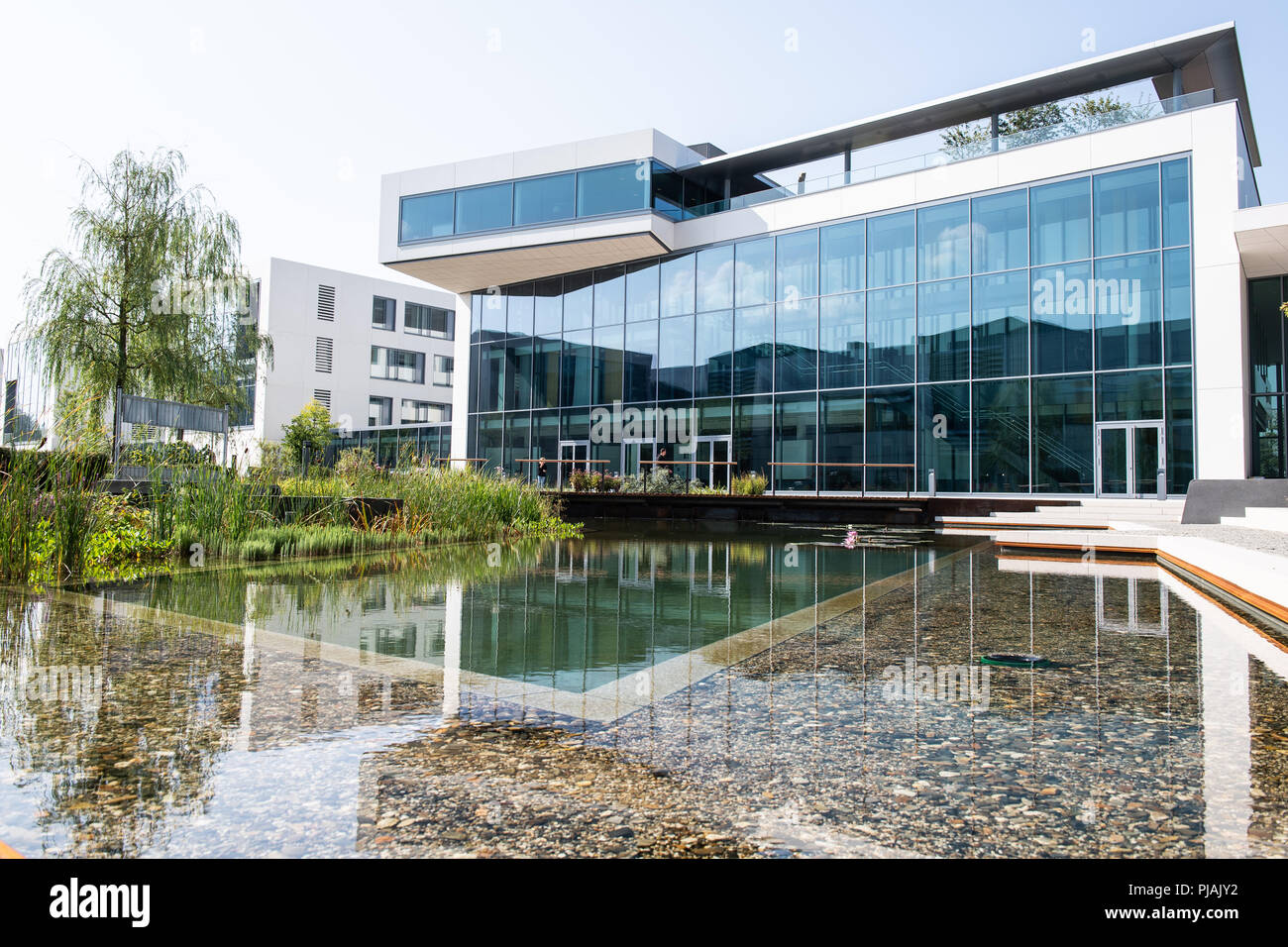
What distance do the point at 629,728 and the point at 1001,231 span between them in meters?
23.4

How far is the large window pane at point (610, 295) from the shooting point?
3039 centimetres

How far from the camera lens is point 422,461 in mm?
14734

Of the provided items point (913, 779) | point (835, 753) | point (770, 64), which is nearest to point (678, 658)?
point (835, 753)

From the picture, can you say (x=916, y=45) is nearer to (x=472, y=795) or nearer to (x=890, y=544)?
(x=890, y=544)

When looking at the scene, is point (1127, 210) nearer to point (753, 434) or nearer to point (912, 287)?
point (912, 287)

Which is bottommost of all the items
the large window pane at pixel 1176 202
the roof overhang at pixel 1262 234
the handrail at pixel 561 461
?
the handrail at pixel 561 461

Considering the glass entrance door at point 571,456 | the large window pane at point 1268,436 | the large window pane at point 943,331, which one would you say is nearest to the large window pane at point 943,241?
the large window pane at point 943,331

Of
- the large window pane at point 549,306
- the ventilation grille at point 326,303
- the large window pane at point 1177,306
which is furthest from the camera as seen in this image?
the ventilation grille at point 326,303

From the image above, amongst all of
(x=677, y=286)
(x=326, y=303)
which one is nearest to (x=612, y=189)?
(x=677, y=286)

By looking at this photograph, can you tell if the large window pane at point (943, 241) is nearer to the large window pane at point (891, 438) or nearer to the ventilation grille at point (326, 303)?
the large window pane at point (891, 438)

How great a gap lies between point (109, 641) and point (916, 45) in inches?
675

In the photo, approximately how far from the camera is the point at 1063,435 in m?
21.5

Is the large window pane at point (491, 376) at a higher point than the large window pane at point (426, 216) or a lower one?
lower

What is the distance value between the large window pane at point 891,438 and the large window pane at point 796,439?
182cm
